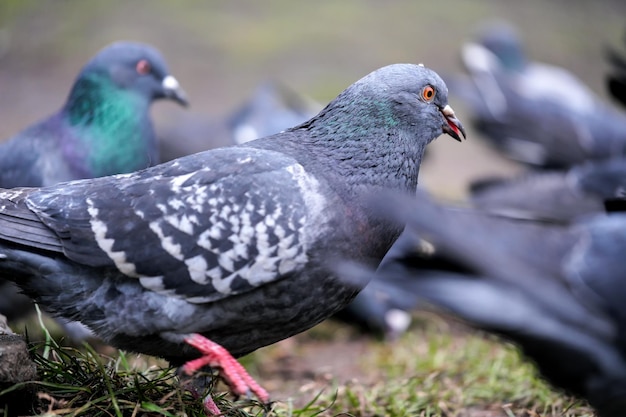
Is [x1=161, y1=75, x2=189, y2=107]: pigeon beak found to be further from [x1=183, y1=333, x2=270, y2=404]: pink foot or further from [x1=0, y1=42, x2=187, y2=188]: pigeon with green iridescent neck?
[x1=183, y1=333, x2=270, y2=404]: pink foot

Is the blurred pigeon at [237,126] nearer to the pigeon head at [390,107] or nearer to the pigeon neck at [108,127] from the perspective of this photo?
the pigeon neck at [108,127]

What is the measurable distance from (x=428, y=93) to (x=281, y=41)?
1032 cm

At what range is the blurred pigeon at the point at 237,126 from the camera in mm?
6730

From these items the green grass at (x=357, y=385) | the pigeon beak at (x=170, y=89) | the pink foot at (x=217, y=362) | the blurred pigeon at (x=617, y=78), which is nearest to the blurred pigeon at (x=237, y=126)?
the pigeon beak at (x=170, y=89)

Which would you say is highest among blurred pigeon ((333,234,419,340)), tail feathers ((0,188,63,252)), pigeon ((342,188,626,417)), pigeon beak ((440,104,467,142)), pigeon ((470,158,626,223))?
pigeon beak ((440,104,467,142))

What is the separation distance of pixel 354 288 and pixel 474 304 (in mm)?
715

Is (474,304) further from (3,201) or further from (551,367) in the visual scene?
(3,201)

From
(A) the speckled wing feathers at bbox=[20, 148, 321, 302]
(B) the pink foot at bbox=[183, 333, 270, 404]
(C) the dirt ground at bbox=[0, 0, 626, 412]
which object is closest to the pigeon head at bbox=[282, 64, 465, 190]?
(A) the speckled wing feathers at bbox=[20, 148, 321, 302]

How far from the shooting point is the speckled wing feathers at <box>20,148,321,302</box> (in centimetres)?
287

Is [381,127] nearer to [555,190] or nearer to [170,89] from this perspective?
[170,89]

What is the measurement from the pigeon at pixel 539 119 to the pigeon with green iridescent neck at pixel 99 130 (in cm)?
425

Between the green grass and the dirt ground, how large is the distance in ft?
15.5

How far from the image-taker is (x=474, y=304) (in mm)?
2377

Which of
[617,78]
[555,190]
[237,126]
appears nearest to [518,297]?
[617,78]
